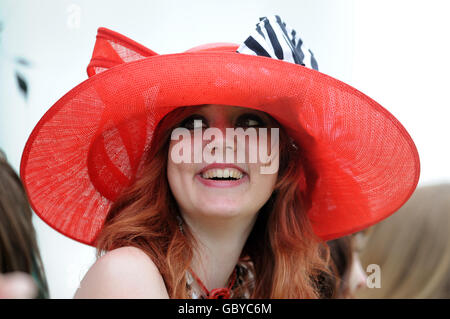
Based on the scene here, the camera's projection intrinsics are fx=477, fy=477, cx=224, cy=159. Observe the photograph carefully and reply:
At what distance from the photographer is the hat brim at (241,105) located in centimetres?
116

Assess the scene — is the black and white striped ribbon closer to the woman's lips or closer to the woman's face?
the woman's face

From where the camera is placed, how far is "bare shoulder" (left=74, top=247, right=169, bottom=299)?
3.57ft

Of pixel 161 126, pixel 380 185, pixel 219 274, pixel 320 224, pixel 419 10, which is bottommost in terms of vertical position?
pixel 219 274

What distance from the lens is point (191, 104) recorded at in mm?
1266

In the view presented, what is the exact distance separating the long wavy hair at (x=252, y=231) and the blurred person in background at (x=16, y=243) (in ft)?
0.71

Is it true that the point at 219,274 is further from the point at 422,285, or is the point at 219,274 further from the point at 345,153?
the point at 422,285

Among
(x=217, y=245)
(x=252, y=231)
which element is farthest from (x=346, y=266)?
(x=217, y=245)

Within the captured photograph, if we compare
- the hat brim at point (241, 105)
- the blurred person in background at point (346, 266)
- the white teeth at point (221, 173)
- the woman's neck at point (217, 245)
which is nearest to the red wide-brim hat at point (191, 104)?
the hat brim at point (241, 105)

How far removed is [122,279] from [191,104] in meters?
0.48

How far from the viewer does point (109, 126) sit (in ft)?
4.51

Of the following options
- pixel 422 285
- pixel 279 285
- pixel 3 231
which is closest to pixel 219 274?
pixel 279 285

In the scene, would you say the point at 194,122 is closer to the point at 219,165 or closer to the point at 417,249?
the point at 219,165

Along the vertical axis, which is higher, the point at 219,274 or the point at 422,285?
the point at 219,274
